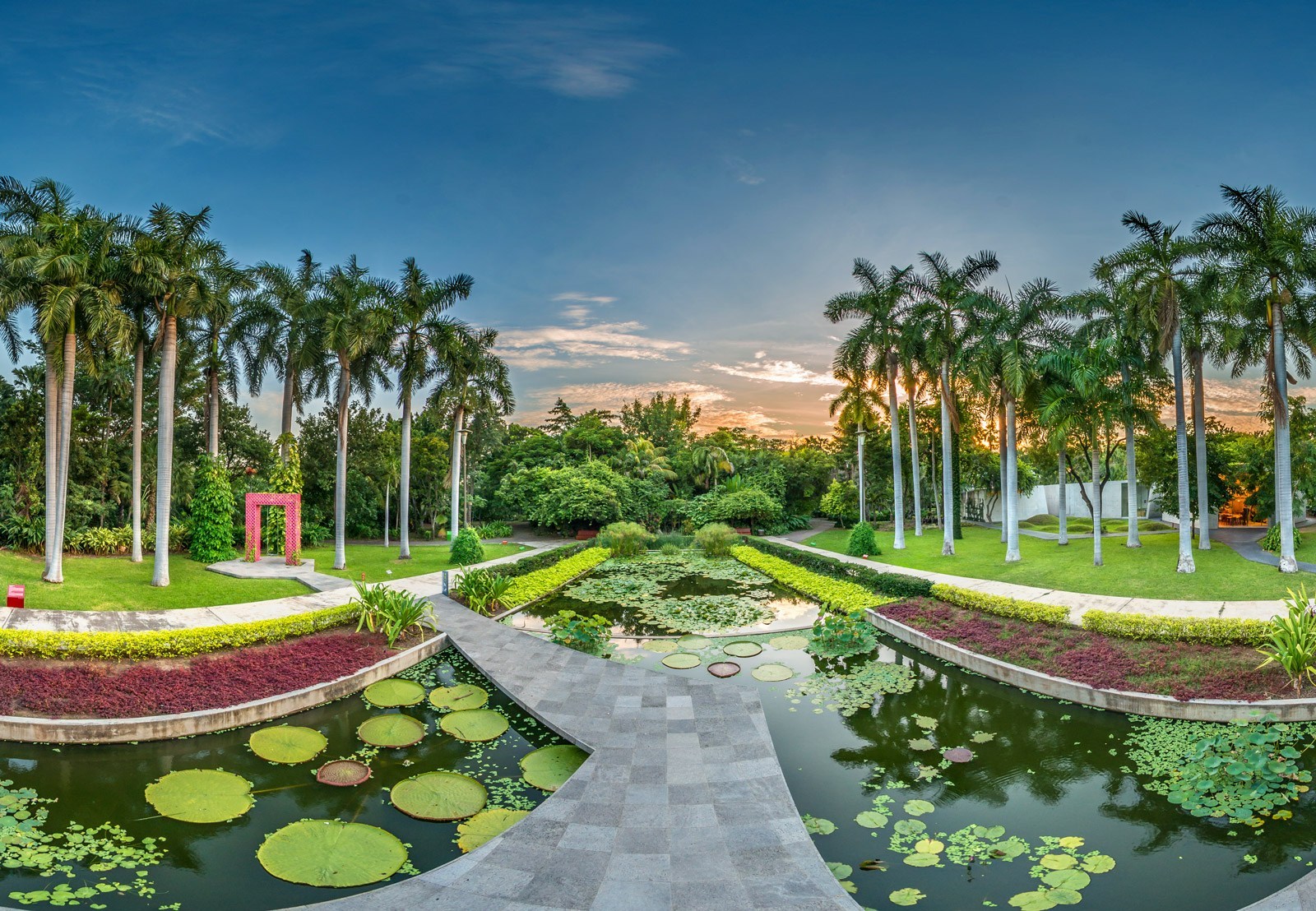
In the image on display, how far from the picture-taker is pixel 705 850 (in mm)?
6484

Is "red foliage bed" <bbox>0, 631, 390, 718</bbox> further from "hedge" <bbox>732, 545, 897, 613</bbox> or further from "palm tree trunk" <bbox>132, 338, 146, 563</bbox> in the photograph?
"palm tree trunk" <bbox>132, 338, 146, 563</bbox>

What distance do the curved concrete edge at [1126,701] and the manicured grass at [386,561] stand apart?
623 inches

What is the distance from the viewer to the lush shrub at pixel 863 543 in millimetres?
26156

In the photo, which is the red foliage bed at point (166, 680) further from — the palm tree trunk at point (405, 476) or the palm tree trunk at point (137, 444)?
the palm tree trunk at point (405, 476)

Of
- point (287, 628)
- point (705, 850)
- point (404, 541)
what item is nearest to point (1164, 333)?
point (705, 850)

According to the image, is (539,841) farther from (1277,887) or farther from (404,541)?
(404,541)

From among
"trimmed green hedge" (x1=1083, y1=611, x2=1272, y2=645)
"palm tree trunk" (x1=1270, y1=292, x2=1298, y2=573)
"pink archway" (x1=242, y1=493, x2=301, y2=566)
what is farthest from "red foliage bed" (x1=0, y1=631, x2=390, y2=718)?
"palm tree trunk" (x1=1270, y1=292, x2=1298, y2=573)

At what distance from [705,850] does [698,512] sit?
3301 cm

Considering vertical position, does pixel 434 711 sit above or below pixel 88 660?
below

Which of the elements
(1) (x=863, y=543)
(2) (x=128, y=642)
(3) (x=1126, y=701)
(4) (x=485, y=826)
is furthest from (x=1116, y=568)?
(2) (x=128, y=642)

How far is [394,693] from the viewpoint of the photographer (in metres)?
11.4

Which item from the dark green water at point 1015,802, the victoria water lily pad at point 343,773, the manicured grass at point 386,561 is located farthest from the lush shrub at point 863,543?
the victoria water lily pad at point 343,773

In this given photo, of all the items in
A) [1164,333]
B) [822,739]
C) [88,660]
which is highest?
[1164,333]

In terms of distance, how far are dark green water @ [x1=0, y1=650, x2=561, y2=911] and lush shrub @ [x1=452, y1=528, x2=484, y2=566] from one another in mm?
12655
